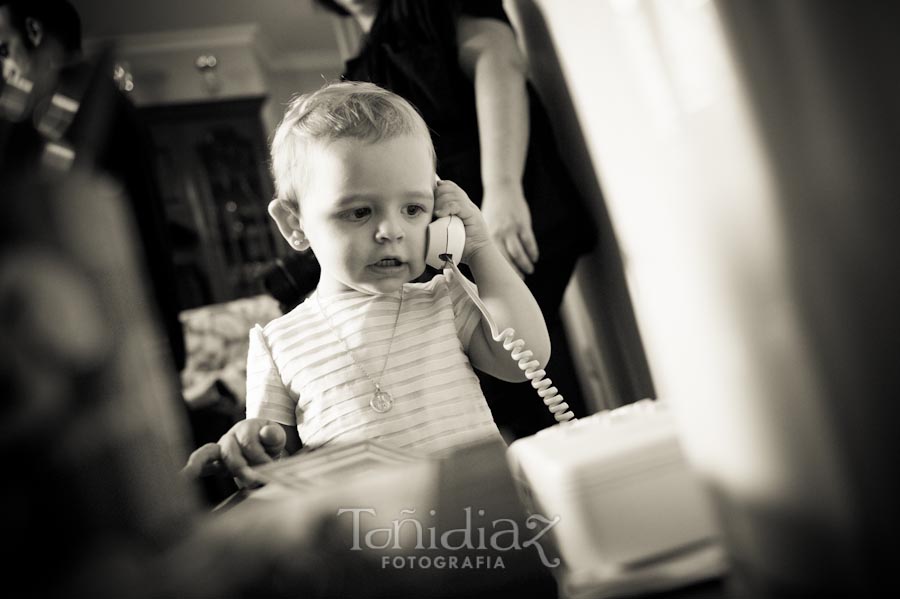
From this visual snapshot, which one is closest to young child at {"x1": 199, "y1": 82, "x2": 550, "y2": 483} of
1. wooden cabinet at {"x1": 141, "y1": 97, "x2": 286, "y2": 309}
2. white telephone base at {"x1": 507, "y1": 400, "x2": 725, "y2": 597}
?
white telephone base at {"x1": 507, "y1": 400, "x2": 725, "y2": 597}

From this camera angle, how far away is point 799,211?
0.20 metres

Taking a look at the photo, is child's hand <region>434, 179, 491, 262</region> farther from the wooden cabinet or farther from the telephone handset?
the wooden cabinet

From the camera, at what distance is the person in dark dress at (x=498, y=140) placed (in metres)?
0.45

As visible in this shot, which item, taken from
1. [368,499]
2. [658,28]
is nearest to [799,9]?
[658,28]

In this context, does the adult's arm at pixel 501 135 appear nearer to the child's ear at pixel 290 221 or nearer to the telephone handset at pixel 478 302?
the telephone handset at pixel 478 302

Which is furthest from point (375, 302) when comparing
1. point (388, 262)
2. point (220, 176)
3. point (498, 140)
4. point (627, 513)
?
A: point (220, 176)

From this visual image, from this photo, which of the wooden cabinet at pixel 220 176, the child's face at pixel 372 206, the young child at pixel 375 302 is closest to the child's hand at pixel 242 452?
the young child at pixel 375 302

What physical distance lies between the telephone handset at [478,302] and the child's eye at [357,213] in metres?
0.04

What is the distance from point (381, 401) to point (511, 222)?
0.16m

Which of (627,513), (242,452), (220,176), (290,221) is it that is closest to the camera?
(627,513)

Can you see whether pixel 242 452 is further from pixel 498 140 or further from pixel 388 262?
pixel 498 140

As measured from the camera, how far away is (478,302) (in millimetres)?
474

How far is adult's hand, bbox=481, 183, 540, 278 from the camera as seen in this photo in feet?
1.57

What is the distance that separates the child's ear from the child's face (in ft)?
0.09
